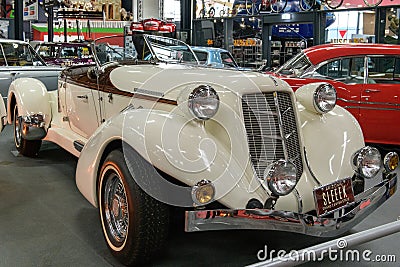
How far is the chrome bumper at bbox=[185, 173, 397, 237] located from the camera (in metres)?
2.53

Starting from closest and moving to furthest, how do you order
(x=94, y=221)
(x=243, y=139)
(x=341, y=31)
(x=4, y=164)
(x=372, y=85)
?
(x=243, y=139), (x=94, y=221), (x=4, y=164), (x=372, y=85), (x=341, y=31)

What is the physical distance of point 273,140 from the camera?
10.2ft

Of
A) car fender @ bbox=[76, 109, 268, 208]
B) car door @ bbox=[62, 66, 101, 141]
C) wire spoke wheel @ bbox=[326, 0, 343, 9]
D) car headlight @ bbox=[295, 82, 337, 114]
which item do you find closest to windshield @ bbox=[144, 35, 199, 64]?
car door @ bbox=[62, 66, 101, 141]

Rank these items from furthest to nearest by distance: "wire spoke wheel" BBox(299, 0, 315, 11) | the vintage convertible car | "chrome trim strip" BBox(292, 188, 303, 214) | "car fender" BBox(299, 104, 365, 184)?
"wire spoke wheel" BBox(299, 0, 315, 11), the vintage convertible car, "car fender" BBox(299, 104, 365, 184), "chrome trim strip" BBox(292, 188, 303, 214)

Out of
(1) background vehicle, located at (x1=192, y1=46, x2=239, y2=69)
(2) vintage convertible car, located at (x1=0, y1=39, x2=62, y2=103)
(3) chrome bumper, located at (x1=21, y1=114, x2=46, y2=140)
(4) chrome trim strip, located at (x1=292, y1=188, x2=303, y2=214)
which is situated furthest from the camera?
(1) background vehicle, located at (x1=192, y1=46, x2=239, y2=69)

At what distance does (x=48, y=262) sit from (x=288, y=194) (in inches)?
59.6

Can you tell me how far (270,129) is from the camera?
3.11 m

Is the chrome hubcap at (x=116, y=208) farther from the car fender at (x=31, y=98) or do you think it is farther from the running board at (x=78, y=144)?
the car fender at (x=31, y=98)

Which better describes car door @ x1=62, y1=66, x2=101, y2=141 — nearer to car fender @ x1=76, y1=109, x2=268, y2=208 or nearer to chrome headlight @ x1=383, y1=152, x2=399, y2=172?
car fender @ x1=76, y1=109, x2=268, y2=208

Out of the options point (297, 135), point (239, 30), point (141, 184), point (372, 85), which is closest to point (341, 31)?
point (239, 30)

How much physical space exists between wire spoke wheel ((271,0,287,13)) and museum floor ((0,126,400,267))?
29.1 ft

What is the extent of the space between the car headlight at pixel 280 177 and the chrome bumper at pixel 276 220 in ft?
0.44

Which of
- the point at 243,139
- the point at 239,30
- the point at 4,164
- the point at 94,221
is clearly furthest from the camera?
the point at 239,30

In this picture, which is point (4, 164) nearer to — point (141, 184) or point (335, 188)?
point (141, 184)
